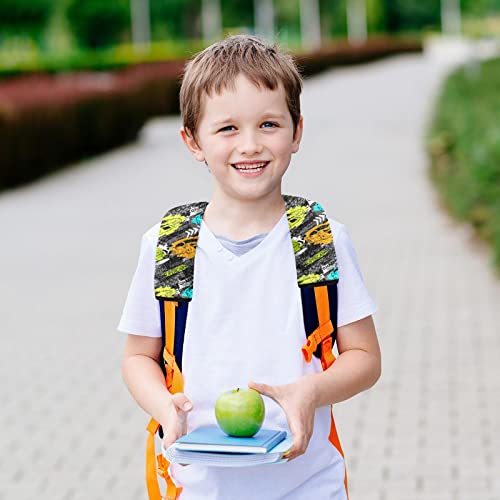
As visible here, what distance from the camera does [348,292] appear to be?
2.34m

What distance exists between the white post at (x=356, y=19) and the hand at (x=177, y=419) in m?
78.7

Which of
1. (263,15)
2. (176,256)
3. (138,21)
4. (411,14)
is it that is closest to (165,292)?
(176,256)

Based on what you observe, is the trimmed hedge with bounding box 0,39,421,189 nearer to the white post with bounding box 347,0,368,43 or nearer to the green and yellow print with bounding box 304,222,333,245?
the green and yellow print with bounding box 304,222,333,245

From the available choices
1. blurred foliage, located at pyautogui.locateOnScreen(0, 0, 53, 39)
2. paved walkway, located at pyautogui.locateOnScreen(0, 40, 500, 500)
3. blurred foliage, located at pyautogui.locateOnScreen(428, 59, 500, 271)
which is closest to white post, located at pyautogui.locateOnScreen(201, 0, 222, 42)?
blurred foliage, located at pyautogui.locateOnScreen(0, 0, 53, 39)

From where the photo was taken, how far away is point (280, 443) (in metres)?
2.07

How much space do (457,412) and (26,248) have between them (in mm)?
6885

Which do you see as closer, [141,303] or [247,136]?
[247,136]

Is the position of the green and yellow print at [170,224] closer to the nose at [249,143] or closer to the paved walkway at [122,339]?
the nose at [249,143]

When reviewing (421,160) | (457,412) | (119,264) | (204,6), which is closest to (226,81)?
(457,412)

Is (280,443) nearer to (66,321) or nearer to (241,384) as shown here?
(241,384)

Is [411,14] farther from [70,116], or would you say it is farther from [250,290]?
[250,290]

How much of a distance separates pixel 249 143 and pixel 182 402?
47 centimetres

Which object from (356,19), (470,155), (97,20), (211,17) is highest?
(470,155)

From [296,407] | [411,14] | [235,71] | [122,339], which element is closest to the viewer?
[296,407]
